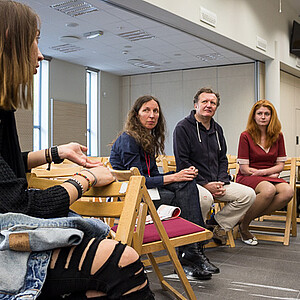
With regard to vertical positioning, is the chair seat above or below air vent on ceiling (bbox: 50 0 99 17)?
below

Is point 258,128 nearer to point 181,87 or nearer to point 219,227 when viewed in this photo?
point 219,227

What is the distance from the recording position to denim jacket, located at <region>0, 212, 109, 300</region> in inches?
42.8

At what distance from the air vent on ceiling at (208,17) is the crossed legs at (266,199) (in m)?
4.30

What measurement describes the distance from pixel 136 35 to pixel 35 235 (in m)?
8.08

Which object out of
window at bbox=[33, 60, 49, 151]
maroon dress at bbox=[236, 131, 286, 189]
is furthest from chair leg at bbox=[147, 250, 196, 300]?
window at bbox=[33, 60, 49, 151]

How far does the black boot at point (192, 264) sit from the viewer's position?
2840mm

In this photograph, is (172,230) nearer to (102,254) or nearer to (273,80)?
(102,254)

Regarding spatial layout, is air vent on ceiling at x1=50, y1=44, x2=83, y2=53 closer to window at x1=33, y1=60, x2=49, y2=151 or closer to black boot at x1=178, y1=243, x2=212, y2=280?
window at x1=33, y1=60, x2=49, y2=151

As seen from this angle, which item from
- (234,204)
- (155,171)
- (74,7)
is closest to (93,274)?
(155,171)

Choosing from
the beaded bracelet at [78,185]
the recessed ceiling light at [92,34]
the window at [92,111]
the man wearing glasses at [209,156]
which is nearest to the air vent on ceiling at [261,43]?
the recessed ceiling light at [92,34]

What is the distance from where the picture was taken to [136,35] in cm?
876

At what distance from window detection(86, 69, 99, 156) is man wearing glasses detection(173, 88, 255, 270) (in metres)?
8.93

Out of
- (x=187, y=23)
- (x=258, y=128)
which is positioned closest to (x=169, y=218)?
(x=258, y=128)

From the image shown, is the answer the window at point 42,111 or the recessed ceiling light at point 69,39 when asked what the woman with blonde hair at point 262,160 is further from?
the window at point 42,111
